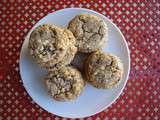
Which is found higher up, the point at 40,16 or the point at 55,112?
the point at 40,16

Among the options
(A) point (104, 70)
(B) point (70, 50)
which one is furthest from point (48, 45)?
(A) point (104, 70)

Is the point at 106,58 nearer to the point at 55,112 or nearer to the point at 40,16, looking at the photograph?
the point at 55,112

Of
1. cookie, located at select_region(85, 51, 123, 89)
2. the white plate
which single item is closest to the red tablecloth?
the white plate

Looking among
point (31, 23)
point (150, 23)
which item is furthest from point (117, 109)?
point (31, 23)

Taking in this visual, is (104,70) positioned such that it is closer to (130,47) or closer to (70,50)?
(70,50)

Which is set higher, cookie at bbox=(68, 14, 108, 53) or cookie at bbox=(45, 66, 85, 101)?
cookie at bbox=(68, 14, 108, 53)

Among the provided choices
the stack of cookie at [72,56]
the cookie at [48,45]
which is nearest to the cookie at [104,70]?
the stack of cookie at [72,56]

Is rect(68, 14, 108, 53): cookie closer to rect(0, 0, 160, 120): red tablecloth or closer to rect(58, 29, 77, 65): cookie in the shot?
rect(58, 29, 77, 65): cookie

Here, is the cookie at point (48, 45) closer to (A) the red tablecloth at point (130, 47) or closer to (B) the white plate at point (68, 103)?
(B) the white plate at point (68, 103)
